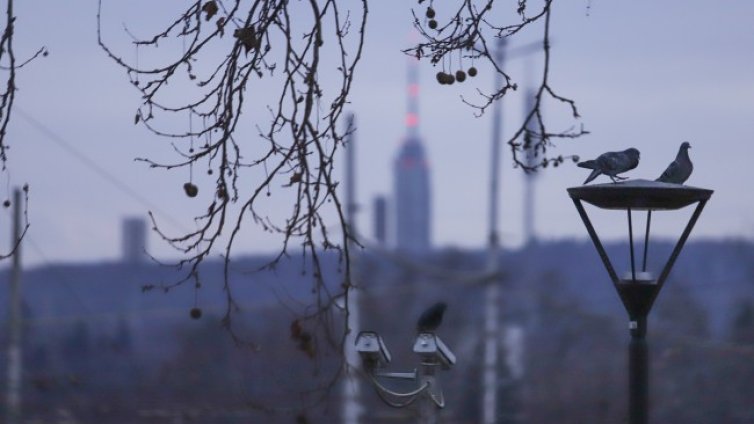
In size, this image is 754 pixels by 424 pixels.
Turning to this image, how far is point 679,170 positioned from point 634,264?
1.34 ft

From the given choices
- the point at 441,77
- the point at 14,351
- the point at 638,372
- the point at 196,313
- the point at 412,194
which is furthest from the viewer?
the point at 412,194

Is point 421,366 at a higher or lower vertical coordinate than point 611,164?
Answer: lower

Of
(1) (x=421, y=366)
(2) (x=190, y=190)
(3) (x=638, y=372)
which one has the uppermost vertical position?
(2) (x=190, y=190)

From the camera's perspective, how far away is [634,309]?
17.0 feet

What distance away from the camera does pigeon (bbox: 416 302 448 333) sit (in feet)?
20.8

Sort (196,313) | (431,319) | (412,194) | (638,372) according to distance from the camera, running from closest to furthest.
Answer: (638,372), (196,313), (431,319), (412,194)

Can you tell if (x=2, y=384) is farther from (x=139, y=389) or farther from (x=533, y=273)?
(x=533, y=273)

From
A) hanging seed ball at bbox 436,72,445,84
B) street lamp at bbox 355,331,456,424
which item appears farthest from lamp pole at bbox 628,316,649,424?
street lamp at bbox 355,331,456,424

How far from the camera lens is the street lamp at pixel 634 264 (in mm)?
5129

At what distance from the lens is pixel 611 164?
5227 millimetres

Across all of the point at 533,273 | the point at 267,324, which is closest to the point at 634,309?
the point at 267,324

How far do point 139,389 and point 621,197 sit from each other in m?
12.8

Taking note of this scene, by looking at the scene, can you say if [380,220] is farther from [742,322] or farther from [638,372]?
[638,372]

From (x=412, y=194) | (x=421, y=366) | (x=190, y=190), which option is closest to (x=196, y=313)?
(x=190, y=190)
